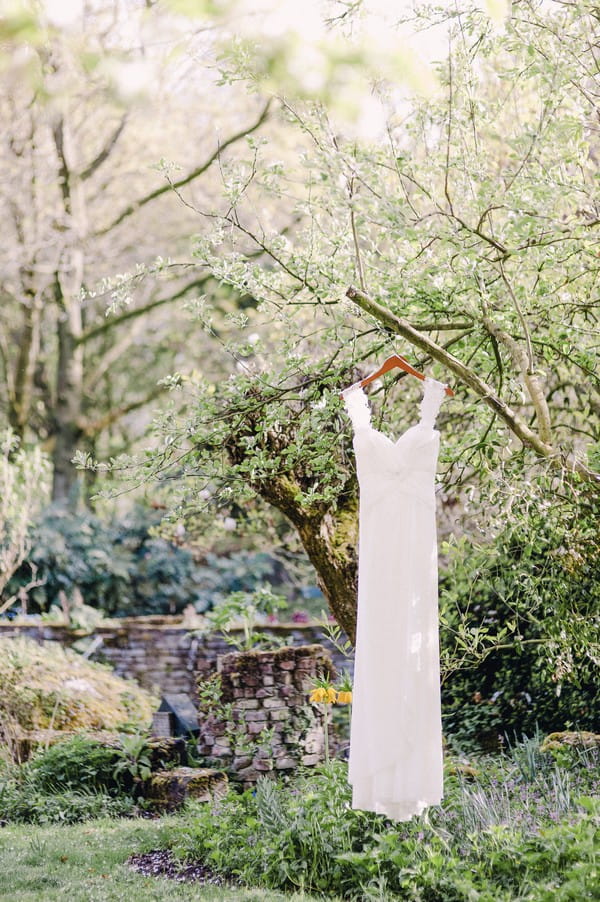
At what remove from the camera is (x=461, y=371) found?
413 cm

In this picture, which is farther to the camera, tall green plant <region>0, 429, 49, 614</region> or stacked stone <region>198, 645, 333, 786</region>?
tall green plant <region>0, 429, 49, 614</region>

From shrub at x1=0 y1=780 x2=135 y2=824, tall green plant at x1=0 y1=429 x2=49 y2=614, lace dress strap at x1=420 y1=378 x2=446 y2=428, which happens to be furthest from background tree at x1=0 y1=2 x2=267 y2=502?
lace dress strap at x1=420 y1=378 x2=446 y2=428

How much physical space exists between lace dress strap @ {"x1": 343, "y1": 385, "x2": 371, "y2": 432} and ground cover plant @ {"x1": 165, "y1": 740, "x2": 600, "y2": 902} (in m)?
1.76

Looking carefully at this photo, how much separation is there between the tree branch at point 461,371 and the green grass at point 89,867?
2.27m

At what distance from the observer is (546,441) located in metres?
4.47

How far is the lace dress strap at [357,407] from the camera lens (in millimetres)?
3803

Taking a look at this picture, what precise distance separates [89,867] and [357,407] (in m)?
3.06

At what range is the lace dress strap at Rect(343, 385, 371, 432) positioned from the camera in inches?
150

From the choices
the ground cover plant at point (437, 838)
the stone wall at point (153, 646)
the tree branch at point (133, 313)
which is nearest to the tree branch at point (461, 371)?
the ground cover plant at point (437, 838)

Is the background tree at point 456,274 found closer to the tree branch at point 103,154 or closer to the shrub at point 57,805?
the shrub at point 57,805

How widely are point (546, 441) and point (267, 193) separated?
199 centimetres

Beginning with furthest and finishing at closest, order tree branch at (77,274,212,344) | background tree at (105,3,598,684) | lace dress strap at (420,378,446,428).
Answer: tree branch at (77,274,212,344), background tree at (105,3,598,684), lace dress strap at (420,378,446,428)

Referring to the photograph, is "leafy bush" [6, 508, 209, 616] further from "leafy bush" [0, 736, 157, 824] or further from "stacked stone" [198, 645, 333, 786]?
"stacked stone" [198, 645, 333, 786]

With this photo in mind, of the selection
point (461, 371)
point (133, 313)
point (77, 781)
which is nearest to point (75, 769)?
point (77, 781)
